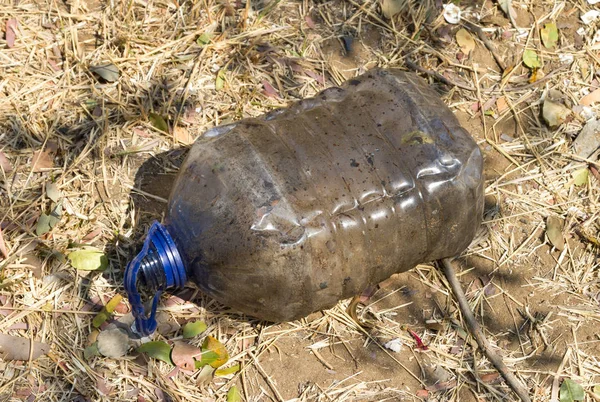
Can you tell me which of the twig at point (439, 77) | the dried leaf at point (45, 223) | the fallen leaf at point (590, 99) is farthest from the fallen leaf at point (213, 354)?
the fallen leaf at point (590, 99)

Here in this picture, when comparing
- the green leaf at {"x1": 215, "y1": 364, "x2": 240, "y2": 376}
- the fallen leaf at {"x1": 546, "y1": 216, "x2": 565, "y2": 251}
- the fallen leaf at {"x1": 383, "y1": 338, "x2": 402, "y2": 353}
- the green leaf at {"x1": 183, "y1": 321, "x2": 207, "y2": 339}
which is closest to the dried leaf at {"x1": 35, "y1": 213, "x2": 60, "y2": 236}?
the green leaf at {"x1": 183, "y1": 321, "x2": 207, "y2": 339}

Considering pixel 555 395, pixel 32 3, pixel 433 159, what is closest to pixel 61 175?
pixel 32 3

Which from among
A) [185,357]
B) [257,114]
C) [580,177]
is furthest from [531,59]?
[185,357]

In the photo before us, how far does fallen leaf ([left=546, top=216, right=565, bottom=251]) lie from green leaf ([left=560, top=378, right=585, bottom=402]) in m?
0.70

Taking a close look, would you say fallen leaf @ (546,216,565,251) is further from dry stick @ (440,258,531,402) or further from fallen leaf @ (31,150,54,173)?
fallen leaf @ (31,150,54,173)

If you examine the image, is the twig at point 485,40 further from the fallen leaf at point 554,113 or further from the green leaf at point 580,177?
the green leaf at point 580,177

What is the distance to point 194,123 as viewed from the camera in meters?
4.06

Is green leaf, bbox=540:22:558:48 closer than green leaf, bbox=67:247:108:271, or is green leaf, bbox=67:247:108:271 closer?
green leaf, bbox=67:247:108:271

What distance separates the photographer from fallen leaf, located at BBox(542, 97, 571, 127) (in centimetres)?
423

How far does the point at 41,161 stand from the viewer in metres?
3.86

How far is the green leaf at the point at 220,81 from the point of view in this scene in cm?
416

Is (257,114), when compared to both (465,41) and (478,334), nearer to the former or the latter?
(465,41)

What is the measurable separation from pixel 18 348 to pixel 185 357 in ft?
2.32

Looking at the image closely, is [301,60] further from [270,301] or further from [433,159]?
[270,301]
